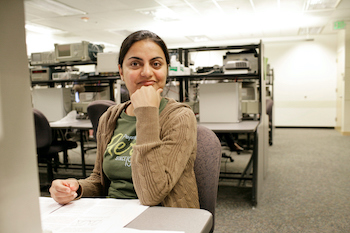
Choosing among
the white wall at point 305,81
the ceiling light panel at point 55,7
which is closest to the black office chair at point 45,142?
the ceiling light panel at point 55,7

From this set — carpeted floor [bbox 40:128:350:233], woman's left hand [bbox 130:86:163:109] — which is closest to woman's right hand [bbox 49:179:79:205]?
woman's left hand [bbox 130:86:163:109]

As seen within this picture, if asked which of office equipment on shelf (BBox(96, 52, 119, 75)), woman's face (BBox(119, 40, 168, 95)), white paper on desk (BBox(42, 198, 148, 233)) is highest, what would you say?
office equipment on shelf (BBox(96, 52, 119, 75))

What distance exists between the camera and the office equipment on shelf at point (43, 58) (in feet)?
12.2

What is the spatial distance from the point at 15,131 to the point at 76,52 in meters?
3.56

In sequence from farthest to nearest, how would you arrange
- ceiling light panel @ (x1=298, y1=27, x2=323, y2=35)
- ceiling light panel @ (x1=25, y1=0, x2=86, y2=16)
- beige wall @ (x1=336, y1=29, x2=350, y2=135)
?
ceiling light panel @ (x1=298, y1=27, x2=323, y2=35)
beige wall @ (x1=336, y1=29, x2=350, y2=135)
ceiling light panel @ (x1=25, y1=0, x2=86, y2=16)

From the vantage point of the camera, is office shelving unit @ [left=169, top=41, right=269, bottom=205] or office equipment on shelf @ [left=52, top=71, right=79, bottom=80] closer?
office shelving unit @ [left=169, top=41, right=269, bottom=205]

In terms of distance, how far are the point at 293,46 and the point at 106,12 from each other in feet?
17.4

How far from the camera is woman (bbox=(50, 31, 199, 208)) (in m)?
0.77

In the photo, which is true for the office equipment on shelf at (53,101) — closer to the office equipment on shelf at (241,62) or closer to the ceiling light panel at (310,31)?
the office equipment on shelf at (241,62)

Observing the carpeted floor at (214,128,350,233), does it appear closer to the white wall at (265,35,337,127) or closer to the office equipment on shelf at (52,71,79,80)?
the office equipment on shelf at (52,71,79,80)

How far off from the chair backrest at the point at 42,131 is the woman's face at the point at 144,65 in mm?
1879

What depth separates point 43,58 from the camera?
3771 millimetres

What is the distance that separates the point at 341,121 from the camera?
671cm

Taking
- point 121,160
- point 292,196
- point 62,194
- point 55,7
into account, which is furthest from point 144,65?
point 55,7
